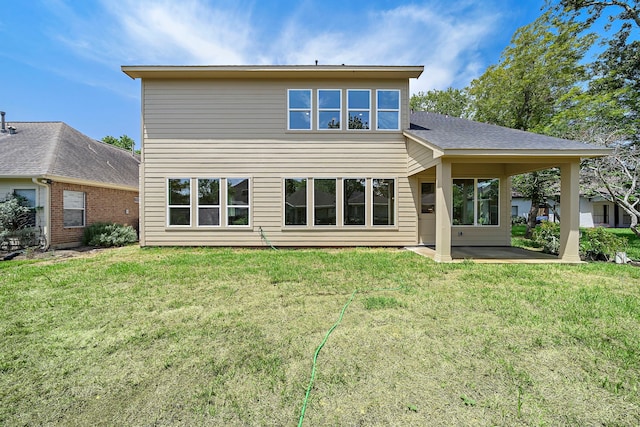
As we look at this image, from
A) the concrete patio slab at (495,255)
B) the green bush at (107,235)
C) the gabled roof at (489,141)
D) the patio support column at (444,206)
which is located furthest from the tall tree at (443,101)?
the green bush at (107,235)

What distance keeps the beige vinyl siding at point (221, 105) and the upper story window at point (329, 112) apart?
234 millimetres

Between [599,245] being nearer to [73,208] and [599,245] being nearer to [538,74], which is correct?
[538,74]

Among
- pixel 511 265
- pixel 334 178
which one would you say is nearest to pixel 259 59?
pixel 334 178

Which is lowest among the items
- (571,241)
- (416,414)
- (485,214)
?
(416,414)

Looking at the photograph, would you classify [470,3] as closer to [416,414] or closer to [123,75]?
[123,75]

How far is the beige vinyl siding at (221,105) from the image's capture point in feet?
29.7

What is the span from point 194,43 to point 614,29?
1821 centimetres

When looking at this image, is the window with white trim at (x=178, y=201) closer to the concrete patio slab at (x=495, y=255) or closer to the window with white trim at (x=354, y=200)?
the window with white trim at (x=354, y=200)

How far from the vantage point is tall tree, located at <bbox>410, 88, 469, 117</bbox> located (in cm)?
2358

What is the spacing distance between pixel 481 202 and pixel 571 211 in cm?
279

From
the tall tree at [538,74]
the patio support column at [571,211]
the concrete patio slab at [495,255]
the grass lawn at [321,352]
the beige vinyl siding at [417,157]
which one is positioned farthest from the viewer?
the tall tree at [538,74]

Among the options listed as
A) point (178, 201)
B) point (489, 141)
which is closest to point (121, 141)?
point (178, 201)

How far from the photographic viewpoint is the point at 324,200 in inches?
361

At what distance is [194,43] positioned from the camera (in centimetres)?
1027
